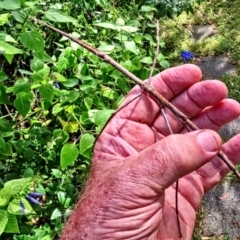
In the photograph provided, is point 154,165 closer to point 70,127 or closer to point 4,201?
point 4,201

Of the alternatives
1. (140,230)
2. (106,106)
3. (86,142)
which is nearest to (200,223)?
(106,106)

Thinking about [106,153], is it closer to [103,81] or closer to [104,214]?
[104,214]

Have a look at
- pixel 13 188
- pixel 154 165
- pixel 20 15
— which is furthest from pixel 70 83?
pixel 154 165

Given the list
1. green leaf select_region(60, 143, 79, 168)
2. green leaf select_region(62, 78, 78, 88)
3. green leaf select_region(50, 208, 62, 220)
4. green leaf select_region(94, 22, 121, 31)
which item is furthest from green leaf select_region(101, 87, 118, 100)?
green leaf select_region(50, 208, 62, 220)

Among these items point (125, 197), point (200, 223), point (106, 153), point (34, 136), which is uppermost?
point (125, 197)

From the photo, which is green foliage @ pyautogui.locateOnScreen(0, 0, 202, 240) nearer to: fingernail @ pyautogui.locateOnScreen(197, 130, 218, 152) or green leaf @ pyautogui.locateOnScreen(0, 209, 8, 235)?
green leaf @ pyautogui.locateOnScreen(0, 209, 8, 235)

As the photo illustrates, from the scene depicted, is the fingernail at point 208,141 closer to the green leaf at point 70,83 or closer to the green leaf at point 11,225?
the green leaf at point 11,225
